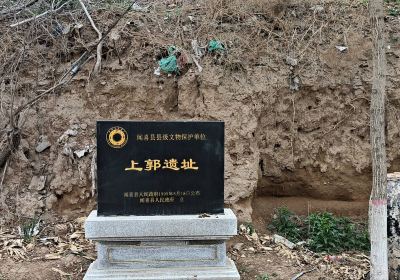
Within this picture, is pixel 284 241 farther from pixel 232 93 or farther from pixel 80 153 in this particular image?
pixel 80 153

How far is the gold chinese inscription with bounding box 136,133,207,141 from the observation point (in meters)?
5.02

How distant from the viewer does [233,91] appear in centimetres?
721

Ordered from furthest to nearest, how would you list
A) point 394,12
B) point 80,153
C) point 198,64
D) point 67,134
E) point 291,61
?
point 394,12, point 291,61, point 198,64, point 67,134, point 80,153

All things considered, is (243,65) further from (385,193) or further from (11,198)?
(11,198)

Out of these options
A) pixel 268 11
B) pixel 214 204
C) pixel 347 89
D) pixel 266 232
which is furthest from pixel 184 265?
pixel 268 11

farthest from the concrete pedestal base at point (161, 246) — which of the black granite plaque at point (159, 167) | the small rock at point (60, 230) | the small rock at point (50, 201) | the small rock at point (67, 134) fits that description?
the small rock at point (67, 134)

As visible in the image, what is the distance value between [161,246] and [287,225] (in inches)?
99.6

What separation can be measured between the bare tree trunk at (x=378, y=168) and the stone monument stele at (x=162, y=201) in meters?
1.42

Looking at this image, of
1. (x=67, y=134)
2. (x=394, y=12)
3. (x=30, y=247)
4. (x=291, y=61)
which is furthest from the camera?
(x=394, y=12)

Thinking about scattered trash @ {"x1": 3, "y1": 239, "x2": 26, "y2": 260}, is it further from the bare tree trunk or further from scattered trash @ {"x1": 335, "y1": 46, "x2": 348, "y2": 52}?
scattered trash @ {"x1": 335, "y1": 46, "x2": 348, "y2": 52}

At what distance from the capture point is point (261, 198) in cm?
777

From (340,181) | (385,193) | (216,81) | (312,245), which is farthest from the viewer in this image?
(340,181)

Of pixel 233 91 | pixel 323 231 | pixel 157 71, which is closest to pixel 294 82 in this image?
pixel 233 91

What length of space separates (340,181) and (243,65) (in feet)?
7.87
